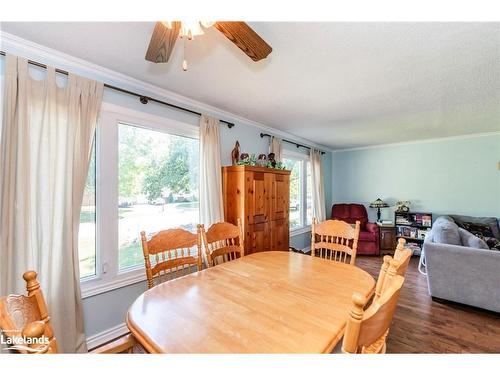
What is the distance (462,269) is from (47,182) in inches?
163

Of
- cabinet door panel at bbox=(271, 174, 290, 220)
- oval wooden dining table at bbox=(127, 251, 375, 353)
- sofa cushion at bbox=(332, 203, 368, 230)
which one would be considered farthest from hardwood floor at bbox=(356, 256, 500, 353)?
sofa cushion at bbox=(332, 203, 368, 230)

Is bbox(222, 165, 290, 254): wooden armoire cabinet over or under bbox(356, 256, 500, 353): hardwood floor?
over

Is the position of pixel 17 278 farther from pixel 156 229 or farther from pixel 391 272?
pixel 391 272

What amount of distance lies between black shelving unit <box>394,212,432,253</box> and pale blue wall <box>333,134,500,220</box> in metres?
0.30

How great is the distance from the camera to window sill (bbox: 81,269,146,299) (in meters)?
1.98

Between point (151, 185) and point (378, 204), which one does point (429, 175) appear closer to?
point (378, 204)

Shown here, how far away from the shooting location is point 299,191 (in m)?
4.86

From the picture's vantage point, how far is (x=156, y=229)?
8.41 ft

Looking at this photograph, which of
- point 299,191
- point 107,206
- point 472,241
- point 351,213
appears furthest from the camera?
point 351,213

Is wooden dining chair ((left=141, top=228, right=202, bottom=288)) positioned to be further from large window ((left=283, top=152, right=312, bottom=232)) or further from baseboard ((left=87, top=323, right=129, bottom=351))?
large window ((left=283, top=152, right=312, bottom=232))

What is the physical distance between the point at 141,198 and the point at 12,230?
994mm

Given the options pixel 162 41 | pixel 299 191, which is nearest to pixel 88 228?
pixel 162 41

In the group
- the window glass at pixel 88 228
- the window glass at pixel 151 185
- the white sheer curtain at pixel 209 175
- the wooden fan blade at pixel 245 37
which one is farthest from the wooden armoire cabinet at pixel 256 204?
the wooden fan blade at pixel 245 37

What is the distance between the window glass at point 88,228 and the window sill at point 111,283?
0.09 metres
